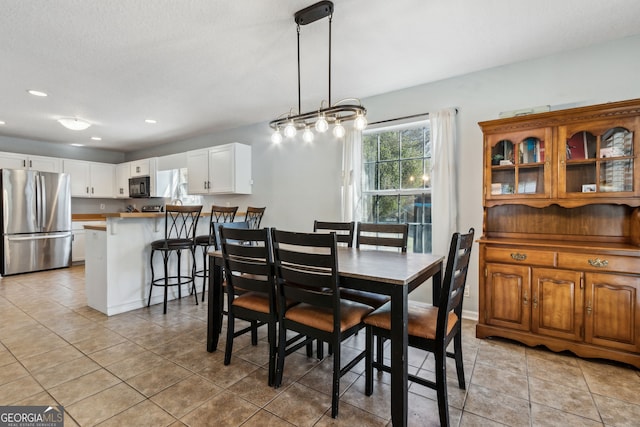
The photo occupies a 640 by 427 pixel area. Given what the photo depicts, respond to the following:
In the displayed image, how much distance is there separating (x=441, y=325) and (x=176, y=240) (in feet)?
9.37

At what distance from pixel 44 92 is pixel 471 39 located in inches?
172

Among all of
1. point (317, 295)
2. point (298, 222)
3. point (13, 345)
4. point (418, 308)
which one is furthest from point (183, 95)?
point (418, 308)

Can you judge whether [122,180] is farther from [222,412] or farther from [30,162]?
[222,412]

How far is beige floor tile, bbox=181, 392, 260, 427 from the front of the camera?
1.59 m

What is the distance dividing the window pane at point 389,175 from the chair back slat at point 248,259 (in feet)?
6.80

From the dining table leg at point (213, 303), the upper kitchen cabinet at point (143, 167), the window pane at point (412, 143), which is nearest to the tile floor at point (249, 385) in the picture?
the dining table leg at point (213, 303)

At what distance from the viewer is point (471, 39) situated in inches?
94.5

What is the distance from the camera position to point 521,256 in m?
2.45

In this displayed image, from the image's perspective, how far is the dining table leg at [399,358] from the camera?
4.81 feet

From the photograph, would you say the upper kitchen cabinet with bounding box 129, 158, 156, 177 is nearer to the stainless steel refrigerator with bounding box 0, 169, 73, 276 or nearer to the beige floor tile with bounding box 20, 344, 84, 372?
the stainless steel refrigerator with bounding box 0, 169, 73, 276

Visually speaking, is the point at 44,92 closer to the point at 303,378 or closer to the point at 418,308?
the point at 303,378

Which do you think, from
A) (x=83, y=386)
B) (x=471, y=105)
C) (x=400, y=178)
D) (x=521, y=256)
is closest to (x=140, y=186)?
(x=83, y=386)

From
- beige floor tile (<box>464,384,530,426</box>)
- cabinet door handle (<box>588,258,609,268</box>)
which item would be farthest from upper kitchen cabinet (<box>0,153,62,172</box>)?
cabinet door handle (<box>588,258,609,268</box>)

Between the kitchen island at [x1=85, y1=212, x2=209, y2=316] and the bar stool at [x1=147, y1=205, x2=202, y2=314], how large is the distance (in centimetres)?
10
